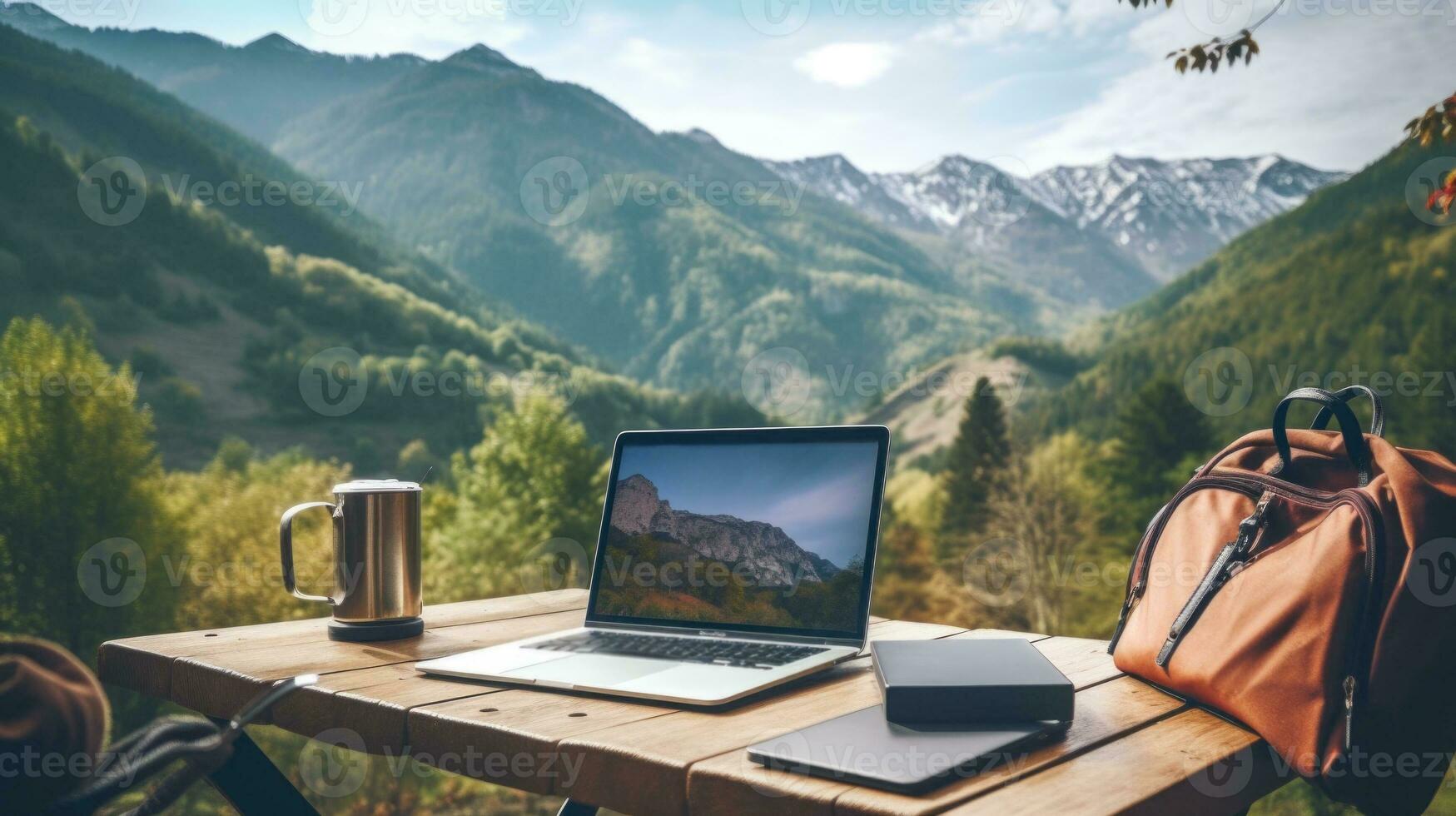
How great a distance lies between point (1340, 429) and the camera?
3.67 feet

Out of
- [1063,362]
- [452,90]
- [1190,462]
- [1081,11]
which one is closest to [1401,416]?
[1190,462]

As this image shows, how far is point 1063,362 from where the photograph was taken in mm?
48031

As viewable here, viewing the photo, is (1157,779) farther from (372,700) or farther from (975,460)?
(975,460)

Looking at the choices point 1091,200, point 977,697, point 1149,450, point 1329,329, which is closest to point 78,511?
point 977,697

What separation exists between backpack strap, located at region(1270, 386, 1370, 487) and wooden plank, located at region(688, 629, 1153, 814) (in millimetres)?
326

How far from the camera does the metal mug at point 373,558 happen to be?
164 cm

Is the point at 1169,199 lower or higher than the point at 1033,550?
higher

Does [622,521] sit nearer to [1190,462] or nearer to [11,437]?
[11,437]

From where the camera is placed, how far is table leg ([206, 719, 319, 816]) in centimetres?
134

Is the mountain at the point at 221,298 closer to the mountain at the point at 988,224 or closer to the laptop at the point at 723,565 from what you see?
the laptop at the point at 723,565

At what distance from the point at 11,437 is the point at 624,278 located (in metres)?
49.5

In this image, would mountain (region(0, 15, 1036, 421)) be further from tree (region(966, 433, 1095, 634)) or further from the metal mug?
the metal mug

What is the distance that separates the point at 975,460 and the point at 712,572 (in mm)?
25494

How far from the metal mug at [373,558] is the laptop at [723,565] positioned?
0.89ft
